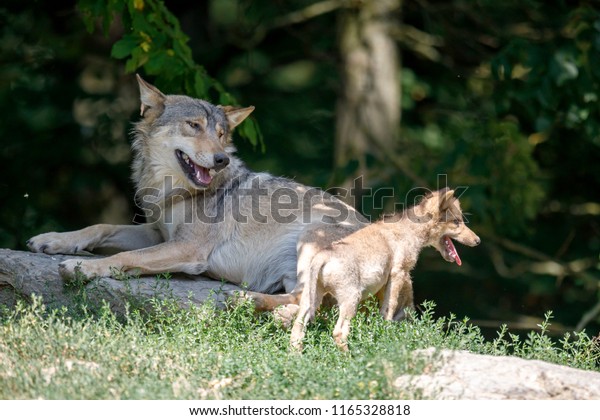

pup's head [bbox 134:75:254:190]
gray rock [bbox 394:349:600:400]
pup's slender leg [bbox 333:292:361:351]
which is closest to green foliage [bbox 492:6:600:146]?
pup's head [bbox 134:75:254:190]

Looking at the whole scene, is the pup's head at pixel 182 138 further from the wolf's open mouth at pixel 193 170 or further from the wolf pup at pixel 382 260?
Answer: the wolf pup at pixel 382 260

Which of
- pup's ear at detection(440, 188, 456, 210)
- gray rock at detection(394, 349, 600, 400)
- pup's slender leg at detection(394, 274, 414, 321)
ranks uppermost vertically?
pup's ear at detection(440, 188, 456, 210)

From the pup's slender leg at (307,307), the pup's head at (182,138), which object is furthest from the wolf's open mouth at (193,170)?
the pup's slender leg at (307,307)

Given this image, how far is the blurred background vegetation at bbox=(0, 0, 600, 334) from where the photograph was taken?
1213cm

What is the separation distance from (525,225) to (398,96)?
266cm

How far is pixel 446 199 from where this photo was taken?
334 inches

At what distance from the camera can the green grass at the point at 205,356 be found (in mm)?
5668

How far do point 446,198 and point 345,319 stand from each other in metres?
1.78

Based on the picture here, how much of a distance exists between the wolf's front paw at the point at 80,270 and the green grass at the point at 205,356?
34 cm

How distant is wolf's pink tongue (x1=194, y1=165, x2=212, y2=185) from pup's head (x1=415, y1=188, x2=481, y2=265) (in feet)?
6.31

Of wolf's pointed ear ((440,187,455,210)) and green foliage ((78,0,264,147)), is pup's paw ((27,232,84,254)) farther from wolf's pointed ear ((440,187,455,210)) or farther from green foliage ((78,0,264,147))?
wolf's pointed ear ((440,187,455,210))
